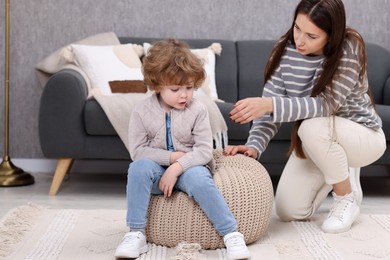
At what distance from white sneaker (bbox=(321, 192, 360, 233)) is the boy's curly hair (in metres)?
→ 0.69

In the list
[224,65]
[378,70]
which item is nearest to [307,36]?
[224,65]

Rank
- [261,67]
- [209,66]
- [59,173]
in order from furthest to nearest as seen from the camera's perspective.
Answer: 1. [261,67]
2. [209,66]
3. [59,173]

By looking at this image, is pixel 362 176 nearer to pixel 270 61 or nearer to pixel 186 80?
pixel 270 61

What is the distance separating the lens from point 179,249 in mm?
2156

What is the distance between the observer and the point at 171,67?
2.22 meters

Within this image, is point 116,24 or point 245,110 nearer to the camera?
point 245,110

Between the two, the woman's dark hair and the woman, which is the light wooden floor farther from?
the woman's dark hair

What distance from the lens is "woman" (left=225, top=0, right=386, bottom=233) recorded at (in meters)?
2.40

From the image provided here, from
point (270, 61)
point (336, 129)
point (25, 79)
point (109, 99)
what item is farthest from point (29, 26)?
point (336, 129)

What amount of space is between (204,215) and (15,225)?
0.72m

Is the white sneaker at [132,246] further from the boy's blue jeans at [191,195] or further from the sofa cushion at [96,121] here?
the sofa cushion at [96,121]

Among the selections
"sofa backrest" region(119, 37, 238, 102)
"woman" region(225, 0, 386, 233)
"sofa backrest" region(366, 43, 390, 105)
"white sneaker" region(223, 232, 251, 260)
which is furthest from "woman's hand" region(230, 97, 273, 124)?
"sofa backrest" region(366, 43, 390, 105)

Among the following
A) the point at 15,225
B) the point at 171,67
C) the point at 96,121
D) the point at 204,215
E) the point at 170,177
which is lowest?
the point at 15,225

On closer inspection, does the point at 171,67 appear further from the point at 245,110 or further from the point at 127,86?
the point at 127,86
